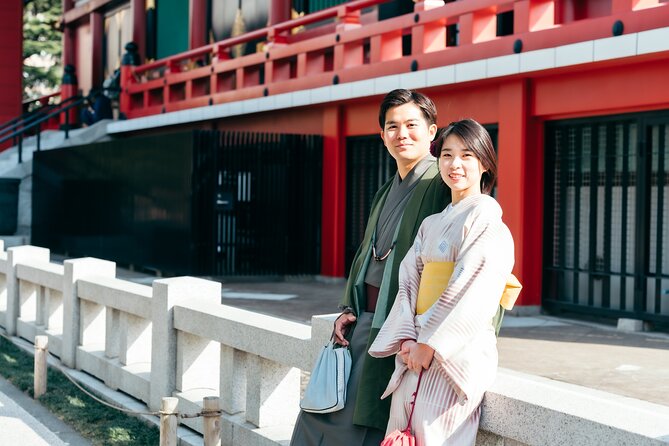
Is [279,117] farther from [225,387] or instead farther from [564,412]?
[564,412]

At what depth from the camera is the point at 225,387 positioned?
19.6ft

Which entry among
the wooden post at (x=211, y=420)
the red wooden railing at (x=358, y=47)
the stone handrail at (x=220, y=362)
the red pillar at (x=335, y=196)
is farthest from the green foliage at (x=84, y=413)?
the red pillar at (x=335, y=196)

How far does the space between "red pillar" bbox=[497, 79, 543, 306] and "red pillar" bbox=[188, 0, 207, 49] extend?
37.6 ft

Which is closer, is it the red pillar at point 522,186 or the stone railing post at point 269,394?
the stone railing post at point 269,394

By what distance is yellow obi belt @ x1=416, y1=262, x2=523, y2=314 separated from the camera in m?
3.58

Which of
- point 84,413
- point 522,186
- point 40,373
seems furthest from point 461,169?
point 522,186

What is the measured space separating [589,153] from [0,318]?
23.6 ft

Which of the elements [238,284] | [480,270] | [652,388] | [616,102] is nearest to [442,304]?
[480,270]

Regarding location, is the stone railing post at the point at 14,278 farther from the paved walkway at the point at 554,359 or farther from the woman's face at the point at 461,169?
the woman's face at the point at 461,169

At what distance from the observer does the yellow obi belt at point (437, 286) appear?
3582mm

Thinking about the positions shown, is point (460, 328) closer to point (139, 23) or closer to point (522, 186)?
point (522, 186)

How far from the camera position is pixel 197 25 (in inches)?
880

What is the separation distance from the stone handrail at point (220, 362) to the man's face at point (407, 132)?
1010mm

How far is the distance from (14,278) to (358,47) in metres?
6.84
